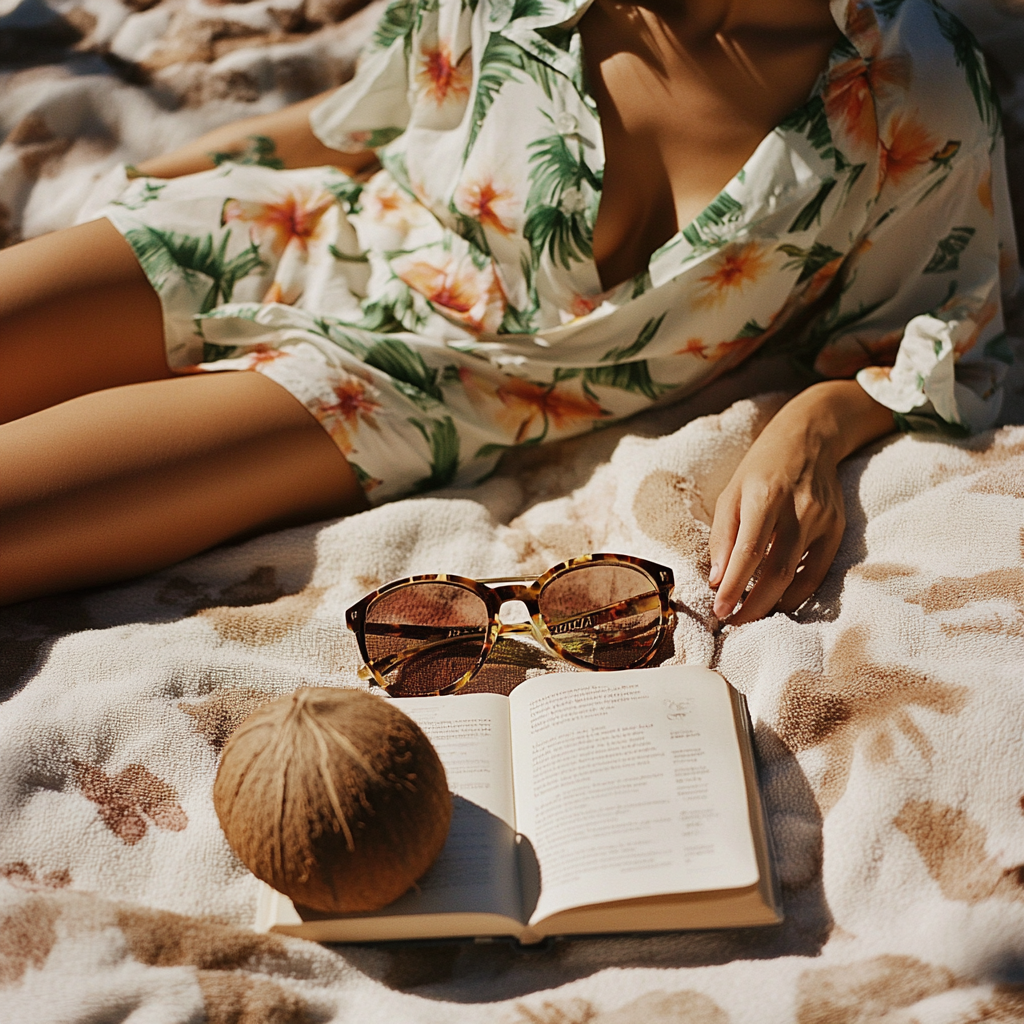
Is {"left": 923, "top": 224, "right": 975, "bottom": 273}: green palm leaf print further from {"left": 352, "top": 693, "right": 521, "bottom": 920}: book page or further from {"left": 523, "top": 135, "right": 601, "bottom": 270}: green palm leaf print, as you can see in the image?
{"left": 352, "top": 693, "right": 521, "bottom": 920}: book page

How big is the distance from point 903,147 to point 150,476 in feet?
2.36

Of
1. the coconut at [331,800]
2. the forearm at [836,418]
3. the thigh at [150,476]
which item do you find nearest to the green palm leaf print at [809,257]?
the forearm at [836,418]

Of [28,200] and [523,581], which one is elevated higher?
[28,200]

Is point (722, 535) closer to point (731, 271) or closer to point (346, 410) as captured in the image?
point (731, 271)

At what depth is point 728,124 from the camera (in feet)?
2.81

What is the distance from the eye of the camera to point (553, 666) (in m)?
0.73

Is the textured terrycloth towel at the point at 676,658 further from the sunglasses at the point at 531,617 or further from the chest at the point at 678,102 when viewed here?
the chest at the point at 678,102

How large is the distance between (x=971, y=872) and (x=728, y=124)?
648 mm

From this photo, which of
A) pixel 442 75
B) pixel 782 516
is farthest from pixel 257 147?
pixel 782 516

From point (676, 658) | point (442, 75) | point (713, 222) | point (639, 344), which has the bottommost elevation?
point (676, 658)

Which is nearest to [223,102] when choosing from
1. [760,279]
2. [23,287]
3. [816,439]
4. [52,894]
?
[23,287]

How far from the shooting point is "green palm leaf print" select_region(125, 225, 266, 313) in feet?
Answer: 2.98

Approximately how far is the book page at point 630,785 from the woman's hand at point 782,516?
0.40ft

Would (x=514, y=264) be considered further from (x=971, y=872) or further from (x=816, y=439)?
(x=971, y=872)
